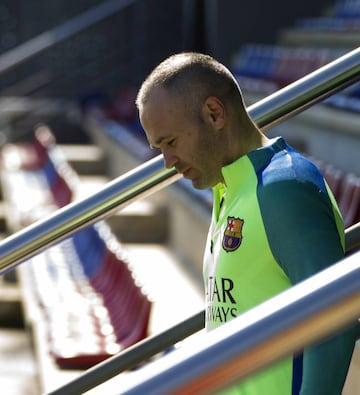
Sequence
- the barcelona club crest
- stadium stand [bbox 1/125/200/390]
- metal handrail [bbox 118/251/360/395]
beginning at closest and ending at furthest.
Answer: metal handrail [bbox 118/251/360/395] → the barcelona club crest → stadium stand [bbox 1/125/200/390]

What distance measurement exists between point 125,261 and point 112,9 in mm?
7744

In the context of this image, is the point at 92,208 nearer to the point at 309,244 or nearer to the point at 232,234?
the point at 232,234

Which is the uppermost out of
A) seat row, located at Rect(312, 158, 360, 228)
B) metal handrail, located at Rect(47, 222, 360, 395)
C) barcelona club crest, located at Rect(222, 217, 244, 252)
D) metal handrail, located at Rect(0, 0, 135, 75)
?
barcelona club crest, located at Rect(222, 217, 244, 252)

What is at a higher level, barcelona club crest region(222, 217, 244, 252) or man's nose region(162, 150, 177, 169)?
man's nose region(162, 150, 177, 169)

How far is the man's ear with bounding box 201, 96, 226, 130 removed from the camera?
1.80 metres

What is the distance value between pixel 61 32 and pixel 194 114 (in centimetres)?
1053

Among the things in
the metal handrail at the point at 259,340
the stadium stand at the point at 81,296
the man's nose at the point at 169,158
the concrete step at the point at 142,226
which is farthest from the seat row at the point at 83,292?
the metal handrail at the point at 259,340

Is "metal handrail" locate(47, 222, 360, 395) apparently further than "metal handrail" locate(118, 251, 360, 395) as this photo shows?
Yes

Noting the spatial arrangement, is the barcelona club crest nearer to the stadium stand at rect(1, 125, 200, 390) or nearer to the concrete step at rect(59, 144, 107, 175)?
the stadium stand at rect(1, 125, 200, 390)

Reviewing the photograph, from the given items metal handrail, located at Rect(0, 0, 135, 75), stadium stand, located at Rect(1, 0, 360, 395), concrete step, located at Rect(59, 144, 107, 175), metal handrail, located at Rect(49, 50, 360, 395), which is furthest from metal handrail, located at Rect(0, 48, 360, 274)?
metal handrail, located at Rect(0, 0, 135, 75)

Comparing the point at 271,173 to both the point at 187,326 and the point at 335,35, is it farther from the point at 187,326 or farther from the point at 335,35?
the point at 335,35

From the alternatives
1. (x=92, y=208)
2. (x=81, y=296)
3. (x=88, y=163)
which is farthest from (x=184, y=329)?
(x=88, y=163)

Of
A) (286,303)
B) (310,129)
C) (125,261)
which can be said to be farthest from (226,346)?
(310,129)

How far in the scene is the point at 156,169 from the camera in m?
2.45
